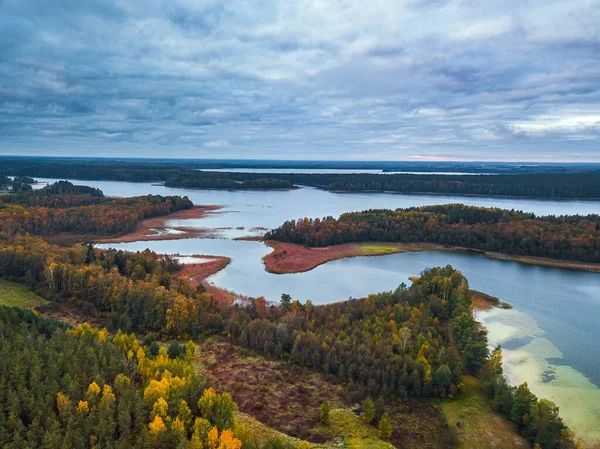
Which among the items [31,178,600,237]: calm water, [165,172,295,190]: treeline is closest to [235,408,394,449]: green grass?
[31,178,600,237]: calm water

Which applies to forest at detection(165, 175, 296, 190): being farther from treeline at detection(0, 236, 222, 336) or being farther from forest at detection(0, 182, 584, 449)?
forest at detection(0, 182, 584, 449)

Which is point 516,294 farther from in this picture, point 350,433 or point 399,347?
point 350,433

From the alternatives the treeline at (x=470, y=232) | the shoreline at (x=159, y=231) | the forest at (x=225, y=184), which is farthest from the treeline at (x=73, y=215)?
the forest at (x=225, y=184)

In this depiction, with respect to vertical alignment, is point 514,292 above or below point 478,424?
above

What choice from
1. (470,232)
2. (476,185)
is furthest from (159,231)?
(476,185)

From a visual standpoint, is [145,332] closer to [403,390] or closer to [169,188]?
[403,390]

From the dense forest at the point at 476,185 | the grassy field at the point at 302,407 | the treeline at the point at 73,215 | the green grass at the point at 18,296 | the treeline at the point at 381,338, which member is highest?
the dense forest at the point at 476,185

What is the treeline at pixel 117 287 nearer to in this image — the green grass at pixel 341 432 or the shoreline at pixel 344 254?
the green grass at pixel 341 432
